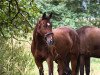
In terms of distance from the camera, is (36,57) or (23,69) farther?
(36,57)

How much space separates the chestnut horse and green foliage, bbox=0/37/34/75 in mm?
790

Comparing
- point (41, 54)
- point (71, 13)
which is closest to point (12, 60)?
point (41, 54)

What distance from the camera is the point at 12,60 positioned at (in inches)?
279

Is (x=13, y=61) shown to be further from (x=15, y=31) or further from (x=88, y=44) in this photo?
(x=88, y=44)

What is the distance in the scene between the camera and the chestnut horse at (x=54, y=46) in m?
8.38

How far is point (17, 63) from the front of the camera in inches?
289

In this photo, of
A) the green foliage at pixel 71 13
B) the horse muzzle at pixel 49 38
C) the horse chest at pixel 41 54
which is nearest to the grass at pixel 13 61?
the horse muzzle at pixel 49 38

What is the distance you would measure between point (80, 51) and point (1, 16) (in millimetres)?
4744

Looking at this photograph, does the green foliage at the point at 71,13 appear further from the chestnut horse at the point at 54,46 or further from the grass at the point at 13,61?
the grass at the point at 13,61

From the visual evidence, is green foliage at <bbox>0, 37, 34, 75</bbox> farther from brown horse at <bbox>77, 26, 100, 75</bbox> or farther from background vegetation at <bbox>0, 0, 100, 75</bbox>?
brown horse at <bbox>77, 26, 100, 75</bbox>

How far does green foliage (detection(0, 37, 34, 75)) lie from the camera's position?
22.0ft

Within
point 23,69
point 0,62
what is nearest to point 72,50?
point 23,69

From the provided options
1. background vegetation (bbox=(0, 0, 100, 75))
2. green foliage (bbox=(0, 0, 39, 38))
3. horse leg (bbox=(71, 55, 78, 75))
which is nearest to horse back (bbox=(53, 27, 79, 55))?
horse leg (bbox=(71, 55, 78, 75))

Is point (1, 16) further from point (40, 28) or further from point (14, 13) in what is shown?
point (40, 28)
